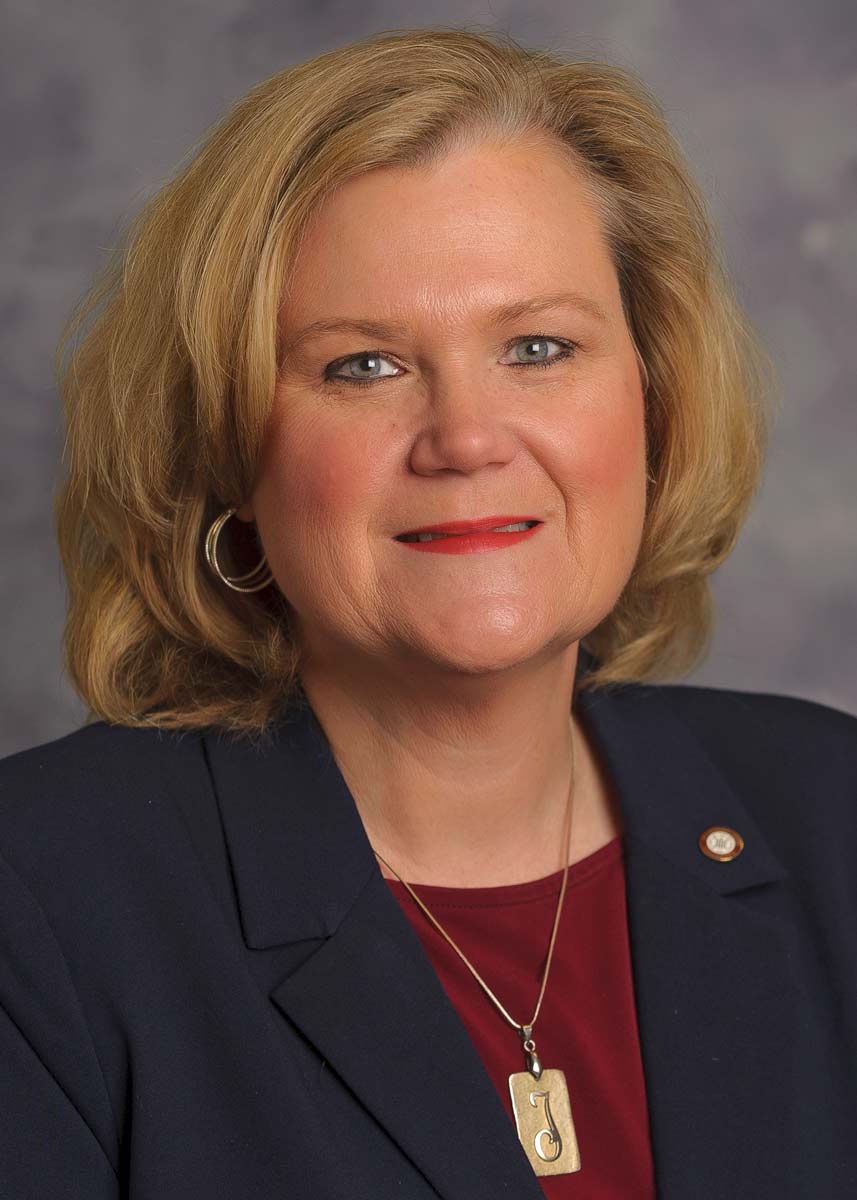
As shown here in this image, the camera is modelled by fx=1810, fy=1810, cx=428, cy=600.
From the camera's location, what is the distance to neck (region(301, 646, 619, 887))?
2.78 metres

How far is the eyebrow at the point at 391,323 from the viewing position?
8.34ft

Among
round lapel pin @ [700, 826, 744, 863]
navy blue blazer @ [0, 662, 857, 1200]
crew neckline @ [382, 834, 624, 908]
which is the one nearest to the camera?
navy blue blazer @ [0, 662, 857, 1200]

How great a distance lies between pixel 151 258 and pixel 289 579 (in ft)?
1.80

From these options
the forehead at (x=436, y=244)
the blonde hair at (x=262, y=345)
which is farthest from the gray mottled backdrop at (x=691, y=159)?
the forehead at (x=436, y=244)

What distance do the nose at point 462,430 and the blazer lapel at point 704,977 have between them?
0.75m

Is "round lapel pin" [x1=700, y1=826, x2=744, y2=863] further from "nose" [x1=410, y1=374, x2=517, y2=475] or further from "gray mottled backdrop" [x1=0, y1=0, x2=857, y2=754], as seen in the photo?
"gray mottled backdrop" [x1=0, y1=0, x2=857, y2=754]

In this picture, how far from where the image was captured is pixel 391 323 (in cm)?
253

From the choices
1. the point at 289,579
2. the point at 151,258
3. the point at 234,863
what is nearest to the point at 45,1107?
the point at 234,863

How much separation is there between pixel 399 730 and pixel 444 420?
0.53 meters

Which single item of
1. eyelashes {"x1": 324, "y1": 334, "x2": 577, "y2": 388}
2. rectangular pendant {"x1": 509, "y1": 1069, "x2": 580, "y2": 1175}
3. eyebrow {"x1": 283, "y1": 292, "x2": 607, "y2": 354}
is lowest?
rectangular pendant {"x1": 509, "y1": 1069, "x2": 580, "y2": 1175}

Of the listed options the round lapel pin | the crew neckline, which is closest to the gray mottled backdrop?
the round lapel pin

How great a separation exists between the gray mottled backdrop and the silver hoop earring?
46.4 inches

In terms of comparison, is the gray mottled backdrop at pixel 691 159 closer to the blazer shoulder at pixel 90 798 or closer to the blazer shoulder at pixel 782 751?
the blazer shoulder at pixel 782 751

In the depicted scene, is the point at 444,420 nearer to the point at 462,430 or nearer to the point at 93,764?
the point at 462,430
